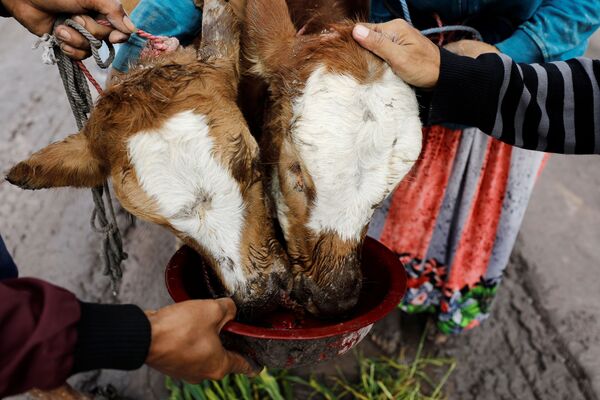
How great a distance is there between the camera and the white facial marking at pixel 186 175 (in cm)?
139

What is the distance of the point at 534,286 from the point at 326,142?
2.27 m

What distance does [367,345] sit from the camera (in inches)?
118

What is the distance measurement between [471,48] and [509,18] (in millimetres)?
383

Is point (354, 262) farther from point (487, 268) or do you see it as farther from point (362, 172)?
point (487, 268)

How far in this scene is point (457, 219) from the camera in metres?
2.71

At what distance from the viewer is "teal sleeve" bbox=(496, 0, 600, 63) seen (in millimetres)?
2115

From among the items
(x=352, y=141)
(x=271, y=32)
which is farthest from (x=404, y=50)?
(x=271, y=32)

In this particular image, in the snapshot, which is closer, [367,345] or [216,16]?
[216,16]

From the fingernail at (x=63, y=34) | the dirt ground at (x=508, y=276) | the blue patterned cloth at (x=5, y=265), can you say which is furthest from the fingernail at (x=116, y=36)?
the dirt ground at (x=508, y=276)

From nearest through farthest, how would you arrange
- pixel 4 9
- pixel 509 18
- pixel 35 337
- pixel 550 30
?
pixel 35 337 → pixel 4 9 → pixel 550 30 → pixel 509 18

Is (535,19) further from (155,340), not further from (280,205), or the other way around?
(155,340)

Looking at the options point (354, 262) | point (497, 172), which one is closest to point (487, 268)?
point (497, 172)

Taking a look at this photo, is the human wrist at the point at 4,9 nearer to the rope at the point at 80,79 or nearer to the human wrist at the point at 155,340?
the rope at the point at 80,79

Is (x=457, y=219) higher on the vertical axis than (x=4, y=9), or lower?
lower
